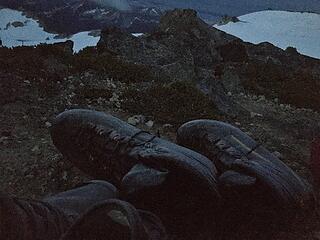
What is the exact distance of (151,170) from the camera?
148 inches

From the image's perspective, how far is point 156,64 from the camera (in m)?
11.1

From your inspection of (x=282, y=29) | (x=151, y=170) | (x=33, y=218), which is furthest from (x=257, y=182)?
(x=282, y=29)

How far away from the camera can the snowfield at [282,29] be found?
14.9m

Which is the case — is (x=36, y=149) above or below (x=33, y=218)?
below

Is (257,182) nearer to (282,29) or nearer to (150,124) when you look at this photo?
(150,124)

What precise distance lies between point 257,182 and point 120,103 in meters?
5.11

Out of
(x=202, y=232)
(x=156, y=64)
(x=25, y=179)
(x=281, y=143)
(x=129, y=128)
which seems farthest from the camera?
(x=156, y=64)

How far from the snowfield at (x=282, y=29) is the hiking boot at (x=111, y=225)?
12599 millimetres

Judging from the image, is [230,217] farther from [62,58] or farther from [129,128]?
[62,58]

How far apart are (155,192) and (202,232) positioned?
0.47m

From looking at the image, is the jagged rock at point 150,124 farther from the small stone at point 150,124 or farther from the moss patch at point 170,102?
the moss patch at point 170,102

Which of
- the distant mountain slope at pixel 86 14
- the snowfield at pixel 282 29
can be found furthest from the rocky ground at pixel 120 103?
the snowfield at pixel 282 29

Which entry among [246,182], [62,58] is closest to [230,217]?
[246,182]

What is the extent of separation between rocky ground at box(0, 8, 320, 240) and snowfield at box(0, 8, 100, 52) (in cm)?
87
